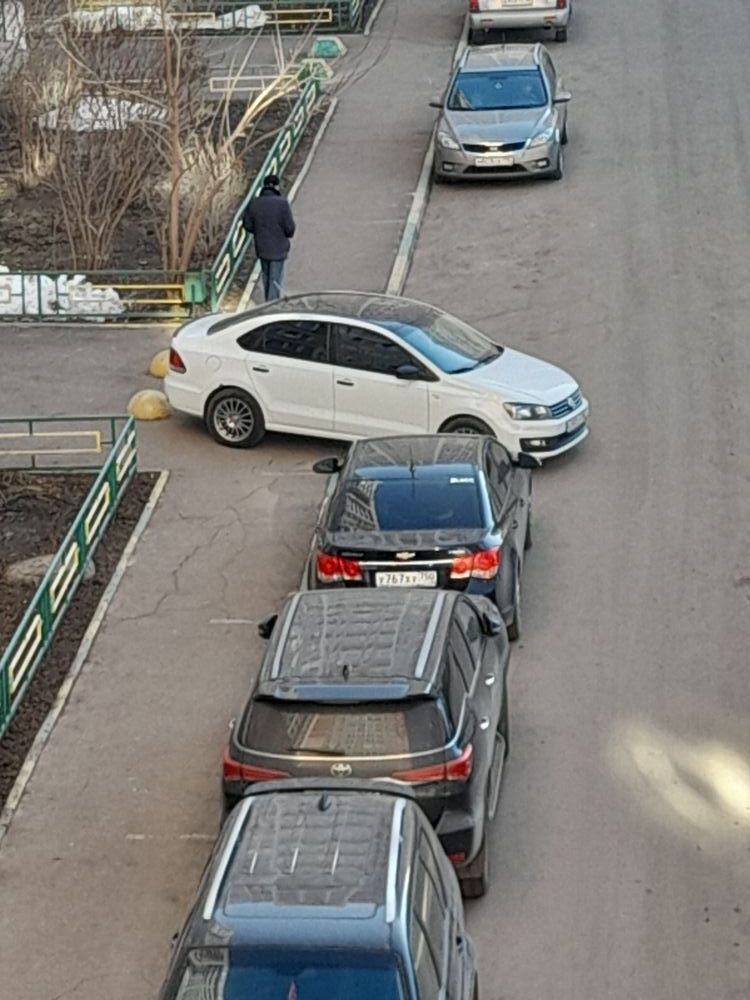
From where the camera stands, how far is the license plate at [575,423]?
1845cm

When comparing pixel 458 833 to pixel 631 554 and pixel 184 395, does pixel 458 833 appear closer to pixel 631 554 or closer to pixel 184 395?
pixel 631 554

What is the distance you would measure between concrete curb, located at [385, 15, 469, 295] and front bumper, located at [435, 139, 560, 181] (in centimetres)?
50

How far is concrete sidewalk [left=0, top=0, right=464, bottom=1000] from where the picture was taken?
1163cm

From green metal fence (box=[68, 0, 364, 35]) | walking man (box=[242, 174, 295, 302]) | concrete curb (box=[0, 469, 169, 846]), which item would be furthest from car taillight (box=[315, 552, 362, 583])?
green metal fence (box=[68, 0, 364, 35])

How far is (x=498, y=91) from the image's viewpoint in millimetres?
28406

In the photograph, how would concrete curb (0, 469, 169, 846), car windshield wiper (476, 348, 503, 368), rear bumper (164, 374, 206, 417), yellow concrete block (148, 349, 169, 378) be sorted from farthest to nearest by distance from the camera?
yellow concrete block (148, 349, 169, 378) → rear bumper (164, 374, 206, 417) → car windshield wiper (476, 348, 503, 368) → concrete curb (0, 469, 169, 846)

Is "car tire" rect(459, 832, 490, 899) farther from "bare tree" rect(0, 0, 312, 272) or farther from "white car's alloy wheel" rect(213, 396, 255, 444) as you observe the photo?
"bare tree" rect(0, 0, 312, 272)

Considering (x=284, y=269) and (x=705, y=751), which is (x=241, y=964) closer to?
(x=705, y=751)

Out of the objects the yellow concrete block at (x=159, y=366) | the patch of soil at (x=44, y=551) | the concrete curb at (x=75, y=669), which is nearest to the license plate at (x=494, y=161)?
the yellow concrete block at (x=159, y=366)

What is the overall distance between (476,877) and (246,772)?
1.45m

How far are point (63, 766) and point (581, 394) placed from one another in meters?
7.99

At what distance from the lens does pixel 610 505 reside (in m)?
17.8

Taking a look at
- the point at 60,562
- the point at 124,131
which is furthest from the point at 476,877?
the point at 124,131

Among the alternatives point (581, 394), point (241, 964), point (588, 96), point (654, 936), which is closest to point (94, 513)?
point (581, 394)
